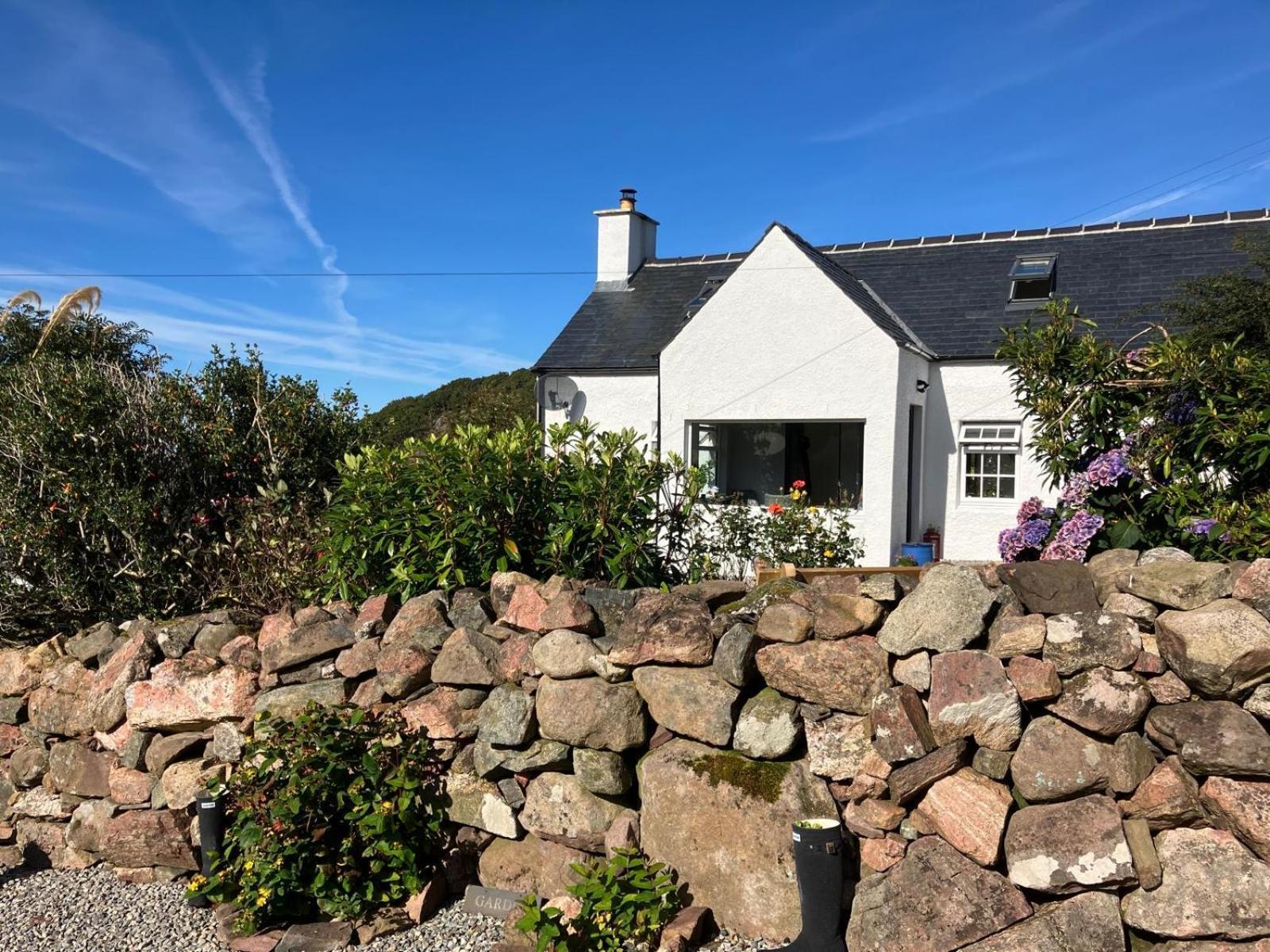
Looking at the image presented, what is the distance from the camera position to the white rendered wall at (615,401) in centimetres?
1302

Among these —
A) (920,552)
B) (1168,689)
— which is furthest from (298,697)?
(920,552)

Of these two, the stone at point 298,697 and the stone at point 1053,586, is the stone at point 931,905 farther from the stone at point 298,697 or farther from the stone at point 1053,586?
the stone at point 298,697

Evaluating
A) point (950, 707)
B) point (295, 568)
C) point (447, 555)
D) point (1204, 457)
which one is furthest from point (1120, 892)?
point (295, 568)

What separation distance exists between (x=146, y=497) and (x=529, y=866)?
151 inches

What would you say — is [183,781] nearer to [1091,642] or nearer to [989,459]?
[1091,642]

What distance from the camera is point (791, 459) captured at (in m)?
14.2

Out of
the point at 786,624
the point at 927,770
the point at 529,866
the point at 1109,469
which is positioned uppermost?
the point at 1109,469

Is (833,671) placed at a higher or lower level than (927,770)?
higher

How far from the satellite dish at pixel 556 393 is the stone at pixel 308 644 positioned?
8886mm

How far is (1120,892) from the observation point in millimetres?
3277

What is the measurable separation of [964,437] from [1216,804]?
30.5 feet

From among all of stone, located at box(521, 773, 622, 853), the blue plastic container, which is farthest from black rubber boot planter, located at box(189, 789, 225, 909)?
the blue plastic container

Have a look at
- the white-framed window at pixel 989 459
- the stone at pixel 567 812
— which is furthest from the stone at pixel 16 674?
the white-framed window at pixel 989 459

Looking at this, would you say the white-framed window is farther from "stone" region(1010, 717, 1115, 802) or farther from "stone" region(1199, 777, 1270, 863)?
"stone" region(1199, 777, 1270, 863)
